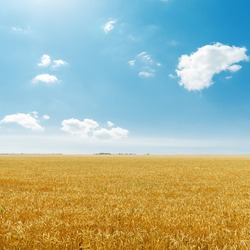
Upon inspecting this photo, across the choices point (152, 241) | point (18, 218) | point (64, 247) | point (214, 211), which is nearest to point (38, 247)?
point (64, 247)

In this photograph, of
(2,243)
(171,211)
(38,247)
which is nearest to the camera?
(38,247)

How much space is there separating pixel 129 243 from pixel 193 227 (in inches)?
94.2

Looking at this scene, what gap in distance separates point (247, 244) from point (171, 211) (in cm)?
397

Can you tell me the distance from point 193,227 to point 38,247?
3.97m

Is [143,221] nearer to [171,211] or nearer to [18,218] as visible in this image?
[171,211]

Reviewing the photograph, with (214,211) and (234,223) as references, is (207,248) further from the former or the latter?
(214,211)

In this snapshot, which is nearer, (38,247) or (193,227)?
(38,247)

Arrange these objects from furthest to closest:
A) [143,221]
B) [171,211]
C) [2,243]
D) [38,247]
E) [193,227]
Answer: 1. [171,211]
2. [143,221]
3. [193,227]
4. [2,243]
5. [38,247]

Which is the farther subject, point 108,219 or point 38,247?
point 108,219

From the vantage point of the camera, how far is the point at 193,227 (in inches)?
301

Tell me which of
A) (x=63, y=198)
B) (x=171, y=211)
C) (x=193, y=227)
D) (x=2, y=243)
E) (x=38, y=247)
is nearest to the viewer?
(x=38, y=247)

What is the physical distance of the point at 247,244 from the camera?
620 cm

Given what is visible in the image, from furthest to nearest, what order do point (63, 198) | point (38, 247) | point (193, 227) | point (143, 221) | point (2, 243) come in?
1. point (63, 198)
2. point (143, 221)
3. point (193, 227)
4. point (2, 243)
5. point (38, 247)

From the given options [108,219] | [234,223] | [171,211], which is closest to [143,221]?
[108,219]
